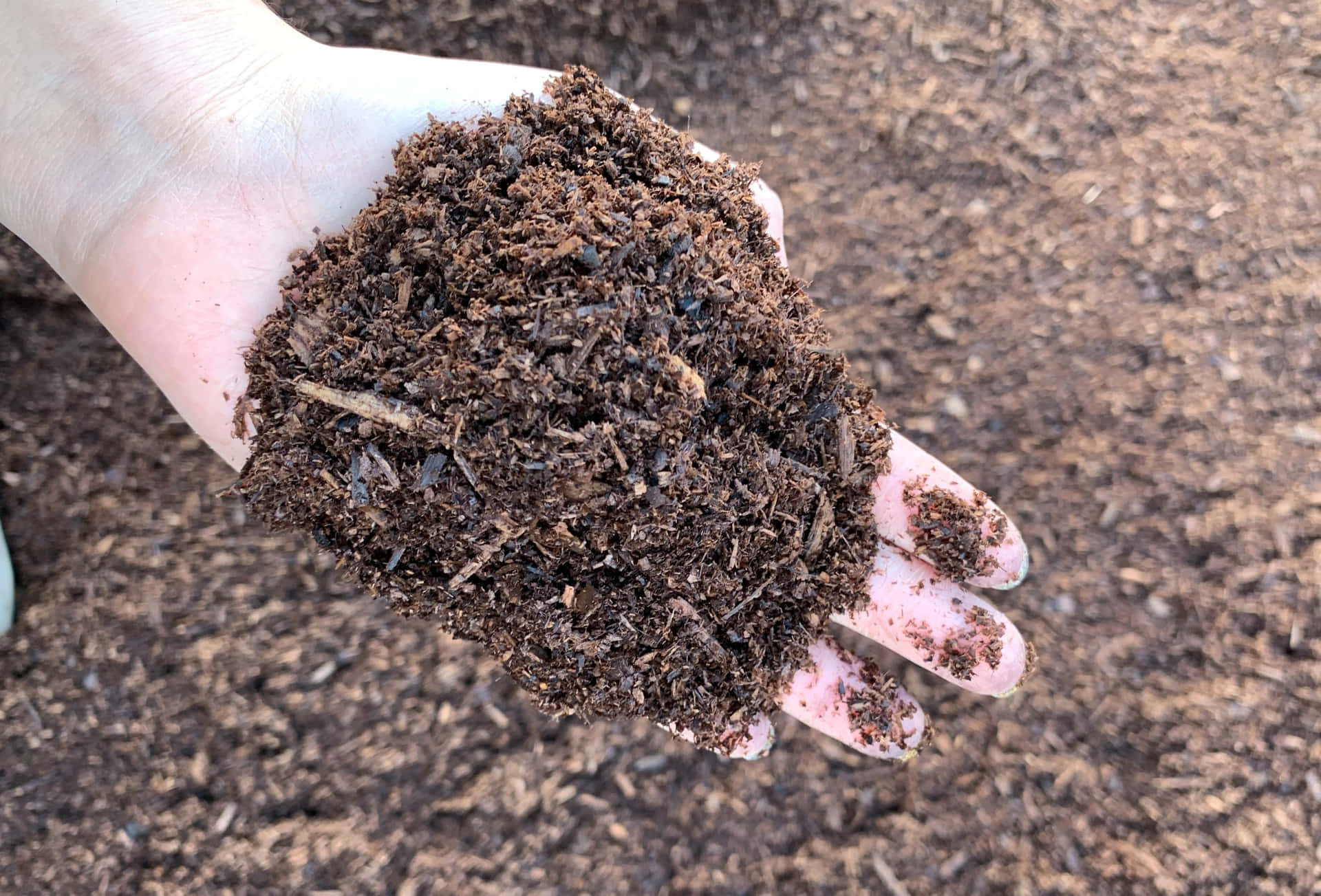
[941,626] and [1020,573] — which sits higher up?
[1020,573]

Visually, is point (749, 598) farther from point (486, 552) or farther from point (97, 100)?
point (97, 100)

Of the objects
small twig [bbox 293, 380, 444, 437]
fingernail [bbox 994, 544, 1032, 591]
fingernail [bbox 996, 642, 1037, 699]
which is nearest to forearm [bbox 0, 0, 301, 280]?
small twig [bbox 293, 380, 444, 437]

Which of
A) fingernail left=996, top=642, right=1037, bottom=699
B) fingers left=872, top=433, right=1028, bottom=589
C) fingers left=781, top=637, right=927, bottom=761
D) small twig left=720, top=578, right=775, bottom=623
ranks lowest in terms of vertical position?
fingers left=781, top=637, right=927, bottom=761

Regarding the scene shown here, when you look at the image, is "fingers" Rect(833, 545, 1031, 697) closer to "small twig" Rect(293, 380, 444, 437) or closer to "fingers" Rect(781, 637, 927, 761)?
"fingers" Rect(781, 637, 927, 761)

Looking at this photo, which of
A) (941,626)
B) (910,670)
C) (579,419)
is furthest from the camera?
(910,670)

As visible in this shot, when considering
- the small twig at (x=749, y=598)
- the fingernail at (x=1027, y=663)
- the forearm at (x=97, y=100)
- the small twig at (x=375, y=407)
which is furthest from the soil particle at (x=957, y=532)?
the forearm at (x=97, y=100)

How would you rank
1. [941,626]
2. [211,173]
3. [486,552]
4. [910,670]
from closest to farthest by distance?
[486,552], [211,173], [941,626], [910,670]

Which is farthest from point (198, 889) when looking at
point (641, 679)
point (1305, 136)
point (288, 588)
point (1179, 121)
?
point (1305, 136)

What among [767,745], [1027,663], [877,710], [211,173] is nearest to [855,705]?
[877,710]
